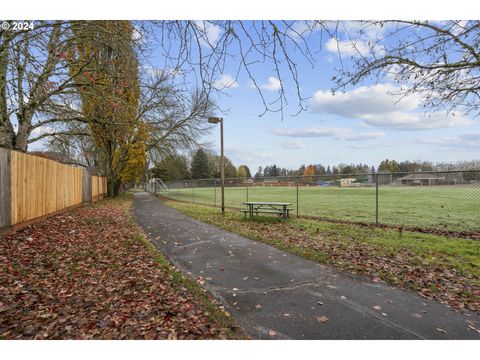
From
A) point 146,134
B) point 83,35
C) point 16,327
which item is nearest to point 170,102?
point 146,134

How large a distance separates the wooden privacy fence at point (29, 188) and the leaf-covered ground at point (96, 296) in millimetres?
721

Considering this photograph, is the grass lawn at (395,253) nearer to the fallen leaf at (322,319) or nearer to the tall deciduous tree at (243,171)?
the fallen leaf at (322,319)

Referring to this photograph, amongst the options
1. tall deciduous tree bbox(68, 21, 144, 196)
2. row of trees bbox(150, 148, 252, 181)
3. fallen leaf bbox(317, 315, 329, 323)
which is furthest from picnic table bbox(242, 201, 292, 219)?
row of trees bbox(150, 148, 252, 181)

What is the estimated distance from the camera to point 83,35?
615cm

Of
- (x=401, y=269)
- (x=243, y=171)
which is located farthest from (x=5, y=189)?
(x=243, y=171)

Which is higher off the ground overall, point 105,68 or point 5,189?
point 105,68

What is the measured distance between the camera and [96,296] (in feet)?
11.0

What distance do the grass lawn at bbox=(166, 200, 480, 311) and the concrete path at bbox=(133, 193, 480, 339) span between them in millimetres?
389

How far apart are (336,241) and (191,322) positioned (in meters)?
4.60

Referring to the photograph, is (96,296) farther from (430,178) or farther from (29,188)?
(430,178)

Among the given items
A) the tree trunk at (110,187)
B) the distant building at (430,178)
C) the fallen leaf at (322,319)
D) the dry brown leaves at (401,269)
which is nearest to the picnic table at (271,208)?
the dry brown leaves at (401,269)

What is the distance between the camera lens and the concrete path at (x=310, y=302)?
8.64 ft

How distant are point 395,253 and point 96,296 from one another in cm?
542

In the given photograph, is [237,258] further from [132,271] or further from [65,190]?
[65,190]
